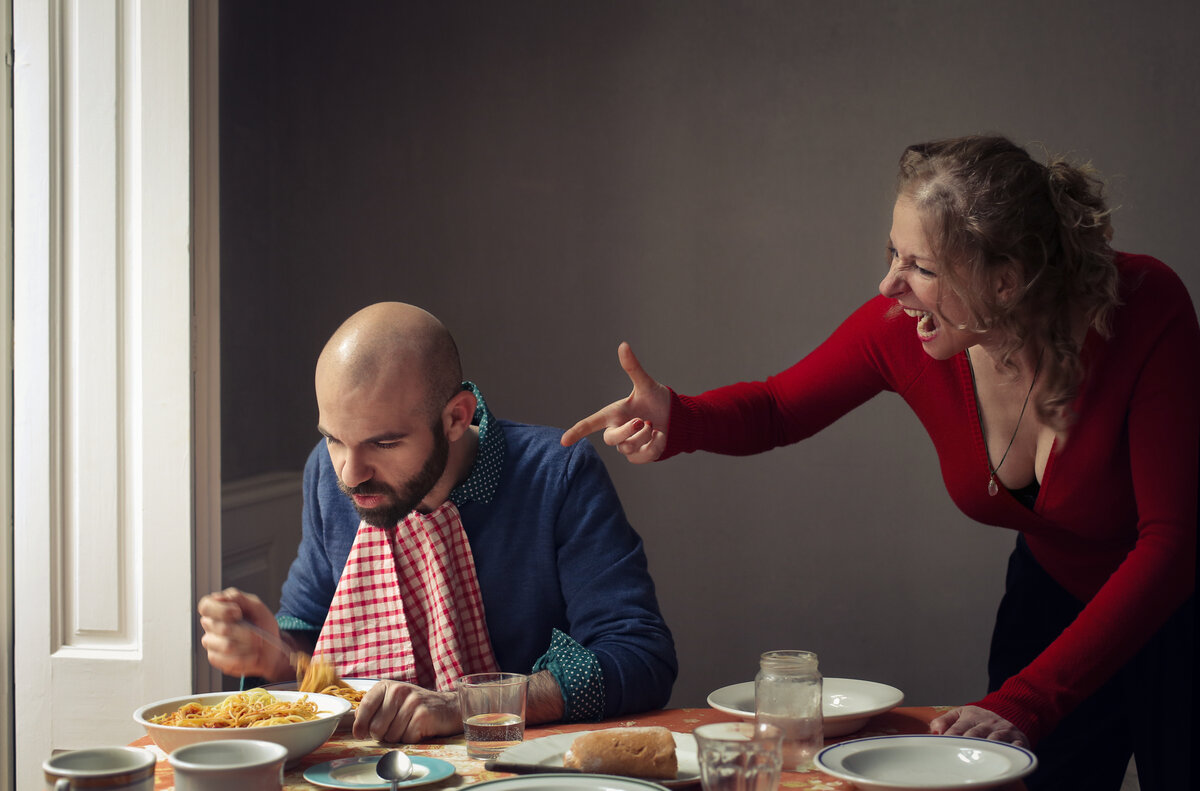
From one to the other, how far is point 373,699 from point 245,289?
181 centimetres

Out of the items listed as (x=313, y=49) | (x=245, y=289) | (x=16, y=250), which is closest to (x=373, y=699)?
(x=16, y=250)

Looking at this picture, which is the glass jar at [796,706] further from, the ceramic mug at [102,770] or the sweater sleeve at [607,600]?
the ceramic mug at [102,770]

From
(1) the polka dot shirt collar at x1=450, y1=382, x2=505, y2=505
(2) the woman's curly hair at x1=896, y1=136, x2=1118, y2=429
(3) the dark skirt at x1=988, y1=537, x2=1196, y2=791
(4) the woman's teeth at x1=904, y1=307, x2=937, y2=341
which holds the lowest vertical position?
(3) the dark skirt at x1=988, y1=537, x2=1196, y2=791

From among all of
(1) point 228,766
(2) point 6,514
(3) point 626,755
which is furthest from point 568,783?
(2) point 6,514

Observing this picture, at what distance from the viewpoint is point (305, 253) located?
323 cm

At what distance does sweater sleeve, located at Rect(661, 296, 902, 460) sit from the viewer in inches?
63.5

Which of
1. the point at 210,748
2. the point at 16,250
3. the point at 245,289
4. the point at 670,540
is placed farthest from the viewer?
the point at 670,540

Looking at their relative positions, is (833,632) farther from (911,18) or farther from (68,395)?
(68,395)

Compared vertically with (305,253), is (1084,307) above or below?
below

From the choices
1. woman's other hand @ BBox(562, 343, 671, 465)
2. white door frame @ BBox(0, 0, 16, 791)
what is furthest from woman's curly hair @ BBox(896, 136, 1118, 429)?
white door frame @ BBox(0, 0, 16, 791)

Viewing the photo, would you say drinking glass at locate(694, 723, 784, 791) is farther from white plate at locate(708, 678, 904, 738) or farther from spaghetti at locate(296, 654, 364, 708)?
spaghetti at locate(296, 654, 364, 708)

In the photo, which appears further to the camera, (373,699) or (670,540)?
(670,540)

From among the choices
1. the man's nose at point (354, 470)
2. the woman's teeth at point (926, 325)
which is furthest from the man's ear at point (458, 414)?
the woman's teeth at point (926, 325)

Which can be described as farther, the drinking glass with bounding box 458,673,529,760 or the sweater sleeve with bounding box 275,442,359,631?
the sweater sleeve with bounding box 275,442,359,631
